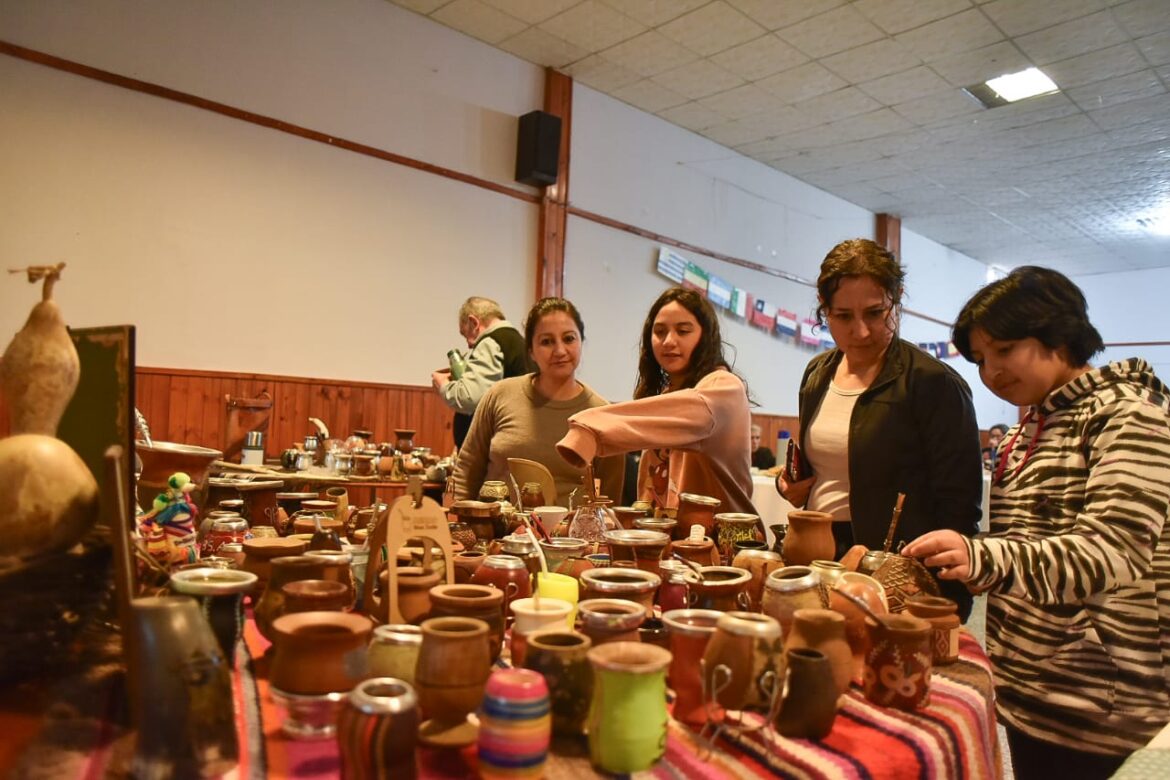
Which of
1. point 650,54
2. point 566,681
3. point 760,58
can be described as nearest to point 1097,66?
point 760,58

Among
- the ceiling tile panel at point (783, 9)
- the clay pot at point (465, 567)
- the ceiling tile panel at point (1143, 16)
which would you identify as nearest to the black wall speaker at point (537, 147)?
the ceiling tile panel at point (783, 9)

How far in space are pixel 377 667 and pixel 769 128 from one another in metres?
6.63

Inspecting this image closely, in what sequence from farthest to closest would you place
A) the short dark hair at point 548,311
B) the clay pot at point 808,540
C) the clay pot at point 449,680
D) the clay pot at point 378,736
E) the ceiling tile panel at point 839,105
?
the ceiling tile panel at point 839,105 → the short dark hair at point 548,311 → the clay pot at point 808,540 → the clay pot at point 449,680 → the clay pot at point 378,736

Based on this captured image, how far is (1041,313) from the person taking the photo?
153cm

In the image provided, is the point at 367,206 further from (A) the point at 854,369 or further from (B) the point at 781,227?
(B) the point at 781,227

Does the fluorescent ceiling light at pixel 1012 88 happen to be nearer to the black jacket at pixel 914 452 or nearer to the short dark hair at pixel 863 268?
the short dark hair at pixel 863 268

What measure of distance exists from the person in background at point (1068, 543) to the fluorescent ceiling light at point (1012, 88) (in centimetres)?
485

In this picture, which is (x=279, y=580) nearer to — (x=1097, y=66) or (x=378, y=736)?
(x=378, y=736)

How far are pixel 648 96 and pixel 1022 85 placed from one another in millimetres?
2771

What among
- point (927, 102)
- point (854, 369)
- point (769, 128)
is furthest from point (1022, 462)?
point (769, 128)

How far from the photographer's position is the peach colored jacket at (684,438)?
185 cm

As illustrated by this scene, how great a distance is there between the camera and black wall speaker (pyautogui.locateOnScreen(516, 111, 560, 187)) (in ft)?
17.9

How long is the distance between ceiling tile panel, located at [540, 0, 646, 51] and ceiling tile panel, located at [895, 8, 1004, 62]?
1.80 m

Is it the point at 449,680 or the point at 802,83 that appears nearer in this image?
the point at 449,680
